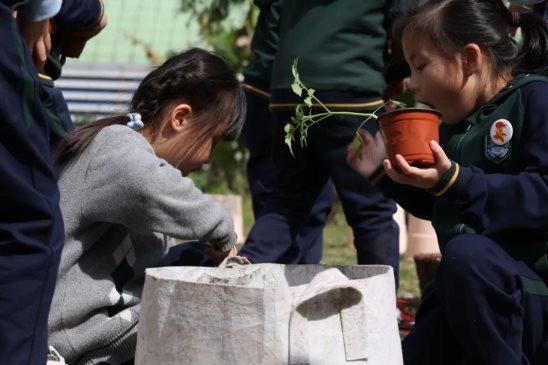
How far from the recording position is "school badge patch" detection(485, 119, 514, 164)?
2.77m

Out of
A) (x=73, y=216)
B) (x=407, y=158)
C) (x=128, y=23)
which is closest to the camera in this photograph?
(x=407, y=158)

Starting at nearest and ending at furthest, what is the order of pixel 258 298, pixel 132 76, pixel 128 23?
1. pixel 258 298
2. pixel 132 76
3. pixel 128 23

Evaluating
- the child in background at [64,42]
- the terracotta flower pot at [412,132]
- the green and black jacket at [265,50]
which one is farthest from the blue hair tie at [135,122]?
the green and black jacket at [265,50]

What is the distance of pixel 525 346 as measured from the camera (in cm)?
268

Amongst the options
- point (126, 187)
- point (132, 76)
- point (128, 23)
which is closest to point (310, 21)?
point (126, 187)

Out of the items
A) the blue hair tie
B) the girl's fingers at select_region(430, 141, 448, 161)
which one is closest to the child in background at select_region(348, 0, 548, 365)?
the girl's fingers at select_region(430, 141, 448, 161)

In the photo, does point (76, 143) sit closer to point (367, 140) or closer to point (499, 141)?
point (367, 140)

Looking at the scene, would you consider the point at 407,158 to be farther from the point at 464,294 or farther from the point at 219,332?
the point at 219,332

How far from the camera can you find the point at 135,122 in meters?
3.03

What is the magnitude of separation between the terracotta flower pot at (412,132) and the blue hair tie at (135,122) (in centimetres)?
77

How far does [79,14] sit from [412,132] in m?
1.40

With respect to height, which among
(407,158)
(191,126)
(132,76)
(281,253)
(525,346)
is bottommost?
(132,76)

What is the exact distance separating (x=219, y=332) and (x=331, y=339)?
0.76 ft

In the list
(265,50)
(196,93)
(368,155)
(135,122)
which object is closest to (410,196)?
Answer: (368,155)
